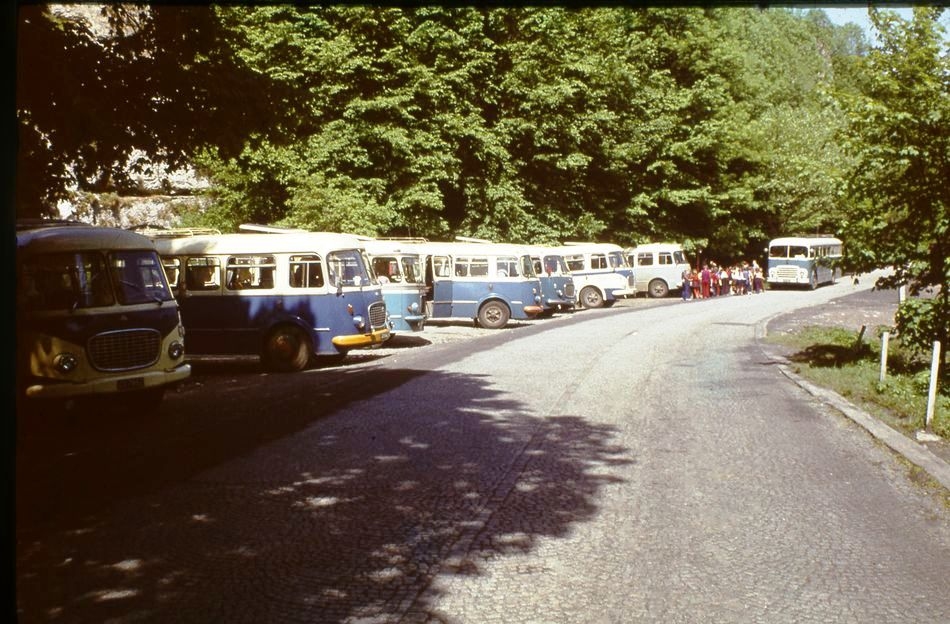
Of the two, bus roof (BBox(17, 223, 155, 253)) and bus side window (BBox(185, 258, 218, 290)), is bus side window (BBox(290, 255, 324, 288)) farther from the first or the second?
→ bus roof (BBox(17, 223, 155, 253))

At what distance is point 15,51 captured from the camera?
2742mm

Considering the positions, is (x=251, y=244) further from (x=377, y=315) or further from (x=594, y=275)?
(x=594, y=275)

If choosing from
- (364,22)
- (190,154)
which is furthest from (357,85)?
(190,154)

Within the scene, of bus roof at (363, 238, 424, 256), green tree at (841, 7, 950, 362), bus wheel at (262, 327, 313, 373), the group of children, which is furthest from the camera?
the group of children

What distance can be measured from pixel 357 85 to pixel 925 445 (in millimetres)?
31190

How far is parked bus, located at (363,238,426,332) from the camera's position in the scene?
2506 cm

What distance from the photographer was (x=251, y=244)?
63.4 ft

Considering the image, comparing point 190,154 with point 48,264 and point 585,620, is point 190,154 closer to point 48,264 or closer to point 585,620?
point 48,264

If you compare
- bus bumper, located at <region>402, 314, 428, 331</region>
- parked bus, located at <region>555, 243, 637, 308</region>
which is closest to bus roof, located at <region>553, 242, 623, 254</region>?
parked bus, located at <region>555, 243, 637, 308</region>

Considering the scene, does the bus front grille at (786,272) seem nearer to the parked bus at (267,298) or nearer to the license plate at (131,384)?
the parked bus at (267,298)

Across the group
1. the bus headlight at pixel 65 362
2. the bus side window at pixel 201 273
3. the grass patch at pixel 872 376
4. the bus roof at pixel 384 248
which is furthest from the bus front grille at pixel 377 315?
the grass patch at pixel 872 376

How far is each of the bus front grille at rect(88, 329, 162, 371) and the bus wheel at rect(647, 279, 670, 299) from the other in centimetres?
3698

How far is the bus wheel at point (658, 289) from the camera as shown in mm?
47312

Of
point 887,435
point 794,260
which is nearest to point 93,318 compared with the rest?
point 887,435
